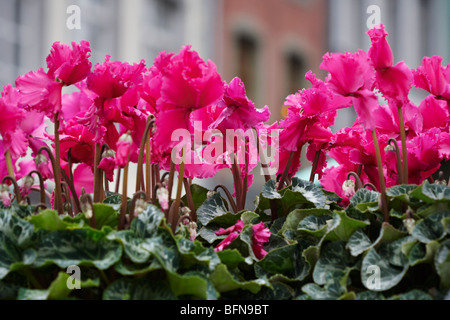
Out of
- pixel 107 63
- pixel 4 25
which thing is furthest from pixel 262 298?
pixel 4 25

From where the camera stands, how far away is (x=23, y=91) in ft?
3.51

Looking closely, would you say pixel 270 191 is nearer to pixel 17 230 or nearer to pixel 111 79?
pixel 111 79

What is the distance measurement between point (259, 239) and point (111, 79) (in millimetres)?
308

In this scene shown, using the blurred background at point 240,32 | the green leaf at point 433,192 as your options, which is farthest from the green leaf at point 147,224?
the blurred background at point 240,32

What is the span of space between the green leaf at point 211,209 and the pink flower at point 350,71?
28 cm

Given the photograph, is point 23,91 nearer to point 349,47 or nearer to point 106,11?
point 106,11

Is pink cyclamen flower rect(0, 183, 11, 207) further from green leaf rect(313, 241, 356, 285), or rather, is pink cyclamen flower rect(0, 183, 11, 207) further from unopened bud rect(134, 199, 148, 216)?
green leaf rect(313, 241, 356, 285)

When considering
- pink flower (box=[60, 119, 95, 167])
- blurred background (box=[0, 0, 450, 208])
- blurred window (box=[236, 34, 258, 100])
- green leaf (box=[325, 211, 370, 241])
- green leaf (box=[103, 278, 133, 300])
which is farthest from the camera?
blurred window (box=[236, 34, 258, 100])

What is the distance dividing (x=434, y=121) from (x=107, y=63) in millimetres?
526

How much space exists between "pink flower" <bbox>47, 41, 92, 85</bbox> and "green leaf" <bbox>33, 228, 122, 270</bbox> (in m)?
0.26

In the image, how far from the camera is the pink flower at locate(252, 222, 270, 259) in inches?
41.2

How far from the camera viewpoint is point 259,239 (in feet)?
3.43

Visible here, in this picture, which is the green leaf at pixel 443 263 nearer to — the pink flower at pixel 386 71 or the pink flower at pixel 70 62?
the pink flower at pixel 386 71

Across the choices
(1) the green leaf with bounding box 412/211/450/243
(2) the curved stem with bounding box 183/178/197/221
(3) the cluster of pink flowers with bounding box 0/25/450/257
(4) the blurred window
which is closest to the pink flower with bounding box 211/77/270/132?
(3) the cluster of pink flowers with bounding box 0/25/450/257
